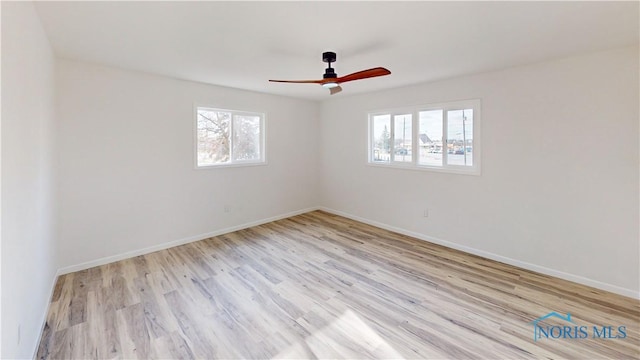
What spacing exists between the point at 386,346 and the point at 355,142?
3.76 m

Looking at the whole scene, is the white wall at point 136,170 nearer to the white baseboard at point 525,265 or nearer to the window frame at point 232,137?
the window frame at point 232,137

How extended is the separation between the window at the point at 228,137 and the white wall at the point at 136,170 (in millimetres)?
152

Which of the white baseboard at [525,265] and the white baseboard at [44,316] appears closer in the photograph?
the white baseboard at [44,316]

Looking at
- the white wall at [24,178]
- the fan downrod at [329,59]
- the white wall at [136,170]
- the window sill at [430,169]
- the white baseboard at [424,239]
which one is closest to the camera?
the white wall at [24,178]

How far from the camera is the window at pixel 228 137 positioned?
4.30m

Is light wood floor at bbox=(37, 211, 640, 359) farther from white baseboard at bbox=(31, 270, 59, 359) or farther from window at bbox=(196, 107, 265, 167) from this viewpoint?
window at bbox=(196, 107, 265, 167)

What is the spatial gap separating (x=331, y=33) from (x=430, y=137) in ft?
8.26

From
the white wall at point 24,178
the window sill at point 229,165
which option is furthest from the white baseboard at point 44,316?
the window sill at point 229,165

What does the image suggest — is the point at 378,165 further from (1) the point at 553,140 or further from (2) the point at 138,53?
(2) the point at 138,53

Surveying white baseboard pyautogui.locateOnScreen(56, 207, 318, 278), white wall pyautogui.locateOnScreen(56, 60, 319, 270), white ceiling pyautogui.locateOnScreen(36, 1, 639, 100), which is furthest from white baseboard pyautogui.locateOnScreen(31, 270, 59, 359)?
white ceiling pyautogui.locateOnScreen(36, 1, 639, 100)

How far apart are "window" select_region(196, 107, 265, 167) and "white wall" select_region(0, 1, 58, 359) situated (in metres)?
1.85

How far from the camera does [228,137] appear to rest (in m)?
4.62
